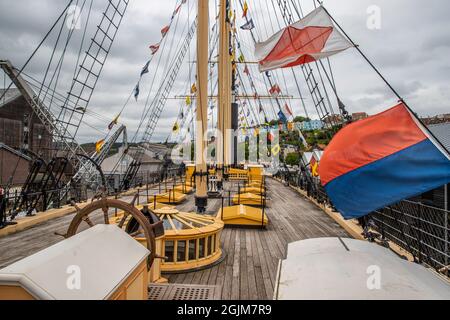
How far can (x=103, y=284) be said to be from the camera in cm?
219

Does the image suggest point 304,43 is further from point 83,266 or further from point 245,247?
point 83,266

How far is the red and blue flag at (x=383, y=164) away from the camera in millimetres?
2988

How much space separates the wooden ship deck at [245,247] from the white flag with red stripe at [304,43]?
380 cm

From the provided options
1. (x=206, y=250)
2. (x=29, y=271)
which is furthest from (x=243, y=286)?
(x=29, y=271)

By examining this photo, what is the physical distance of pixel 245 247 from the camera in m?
6.72

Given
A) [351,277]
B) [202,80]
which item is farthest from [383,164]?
[202,80]

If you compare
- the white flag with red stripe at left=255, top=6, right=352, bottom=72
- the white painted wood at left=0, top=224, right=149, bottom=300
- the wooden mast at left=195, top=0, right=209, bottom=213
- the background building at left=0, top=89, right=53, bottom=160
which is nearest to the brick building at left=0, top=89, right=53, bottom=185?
the background building at left=0, top=89, right=53, bottom=160

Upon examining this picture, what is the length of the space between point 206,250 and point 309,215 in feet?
20.6

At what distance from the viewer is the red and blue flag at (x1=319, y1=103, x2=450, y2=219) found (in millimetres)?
2988

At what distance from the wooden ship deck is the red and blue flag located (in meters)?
2.06

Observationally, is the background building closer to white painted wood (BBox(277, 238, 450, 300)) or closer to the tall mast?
the tall mast

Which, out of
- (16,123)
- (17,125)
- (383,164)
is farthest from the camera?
(17,125)

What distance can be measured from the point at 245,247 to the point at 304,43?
4.37 metres
